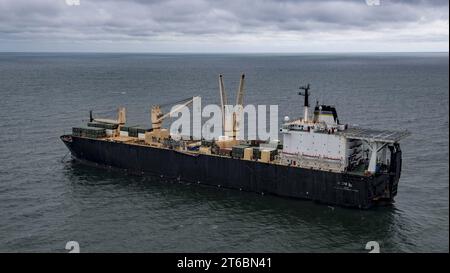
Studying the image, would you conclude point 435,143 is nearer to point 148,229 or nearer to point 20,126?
point 148,229

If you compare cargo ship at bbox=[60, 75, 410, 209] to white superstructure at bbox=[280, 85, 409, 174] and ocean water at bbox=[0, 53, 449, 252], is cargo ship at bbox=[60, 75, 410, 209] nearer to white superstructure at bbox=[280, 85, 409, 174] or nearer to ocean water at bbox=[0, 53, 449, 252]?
white superstructure at bbox=[280, 85, 409, 174]

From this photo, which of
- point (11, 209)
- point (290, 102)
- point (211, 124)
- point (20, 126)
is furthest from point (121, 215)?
point (290, 102)

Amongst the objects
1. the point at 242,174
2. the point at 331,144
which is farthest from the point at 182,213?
the point at 331,144

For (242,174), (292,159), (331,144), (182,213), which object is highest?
(331,144)

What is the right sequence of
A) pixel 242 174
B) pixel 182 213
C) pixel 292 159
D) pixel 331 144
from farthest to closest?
pixel 242 174 → pixel 292 159 → pixel 331 144 → pixel 182 213

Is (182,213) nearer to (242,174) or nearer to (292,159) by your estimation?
(242,174)

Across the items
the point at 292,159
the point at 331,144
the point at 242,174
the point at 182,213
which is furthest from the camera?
the point at 242,174
